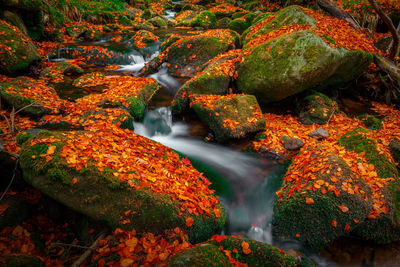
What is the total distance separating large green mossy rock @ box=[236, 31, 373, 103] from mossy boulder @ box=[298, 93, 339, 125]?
68cm

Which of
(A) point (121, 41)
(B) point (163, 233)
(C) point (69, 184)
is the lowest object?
(B) point (163, 233)

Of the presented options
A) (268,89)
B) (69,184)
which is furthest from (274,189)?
(69,184)

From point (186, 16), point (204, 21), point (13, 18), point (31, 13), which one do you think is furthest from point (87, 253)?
point (186, 16)

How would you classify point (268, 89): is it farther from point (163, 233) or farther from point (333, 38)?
point (163, 233)

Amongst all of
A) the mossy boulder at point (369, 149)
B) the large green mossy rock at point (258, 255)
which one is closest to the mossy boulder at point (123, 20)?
the mossy boulder at point (369, 149)

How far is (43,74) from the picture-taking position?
7.68 metres

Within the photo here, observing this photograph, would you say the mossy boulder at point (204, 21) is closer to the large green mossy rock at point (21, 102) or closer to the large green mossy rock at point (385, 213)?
the large green mossy rock at point (21, 102)

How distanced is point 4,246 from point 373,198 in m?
5.62

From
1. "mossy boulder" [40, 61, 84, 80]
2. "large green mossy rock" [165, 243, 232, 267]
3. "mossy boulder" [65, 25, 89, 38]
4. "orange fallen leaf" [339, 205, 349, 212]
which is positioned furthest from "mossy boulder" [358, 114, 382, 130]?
"mossy boulder" [65, 25, 89, 38]

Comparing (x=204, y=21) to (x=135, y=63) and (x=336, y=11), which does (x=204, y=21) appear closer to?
(x=135, y=63)

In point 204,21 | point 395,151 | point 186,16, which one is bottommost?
point 395,151

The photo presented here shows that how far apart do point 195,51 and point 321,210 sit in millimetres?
7735

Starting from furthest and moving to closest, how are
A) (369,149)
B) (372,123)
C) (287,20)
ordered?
1. (287,20)
2. (372,123)
3. (369,149)

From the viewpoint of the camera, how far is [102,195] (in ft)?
9.20
